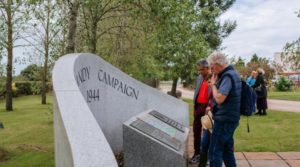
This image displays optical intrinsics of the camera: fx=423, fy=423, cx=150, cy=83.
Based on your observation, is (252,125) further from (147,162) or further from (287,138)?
(147,162)

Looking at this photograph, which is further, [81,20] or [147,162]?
[81,20]

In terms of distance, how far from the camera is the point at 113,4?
38.8ft

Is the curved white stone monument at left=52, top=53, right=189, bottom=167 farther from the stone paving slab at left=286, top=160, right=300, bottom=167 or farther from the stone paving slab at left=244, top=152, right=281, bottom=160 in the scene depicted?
the stone paving slab at left=286, top=160, right=300, bottom=167

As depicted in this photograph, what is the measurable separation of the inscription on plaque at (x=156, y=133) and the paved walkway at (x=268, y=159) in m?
1.69

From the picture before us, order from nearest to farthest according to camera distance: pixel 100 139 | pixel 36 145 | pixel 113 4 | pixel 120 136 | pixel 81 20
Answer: pixel 100 139 → pixel 120 136 → pixel 36 145 → pixel 113 4 → pixel 81 20

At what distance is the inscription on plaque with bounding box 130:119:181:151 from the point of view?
504 centimetres

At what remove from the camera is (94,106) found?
19.3ft

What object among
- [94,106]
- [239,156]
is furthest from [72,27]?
[239,156]

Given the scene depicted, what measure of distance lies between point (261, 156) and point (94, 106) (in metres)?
3.45

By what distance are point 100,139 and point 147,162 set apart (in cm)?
230

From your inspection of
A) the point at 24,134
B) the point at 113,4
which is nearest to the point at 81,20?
the point at 113,4

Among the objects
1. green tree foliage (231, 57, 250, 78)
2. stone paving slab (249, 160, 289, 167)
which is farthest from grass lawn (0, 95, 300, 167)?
green tree foliage (231, 57, 250, 78)

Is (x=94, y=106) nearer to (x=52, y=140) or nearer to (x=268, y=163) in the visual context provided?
(x=268, y=163)

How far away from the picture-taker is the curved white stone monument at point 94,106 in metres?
2.57
